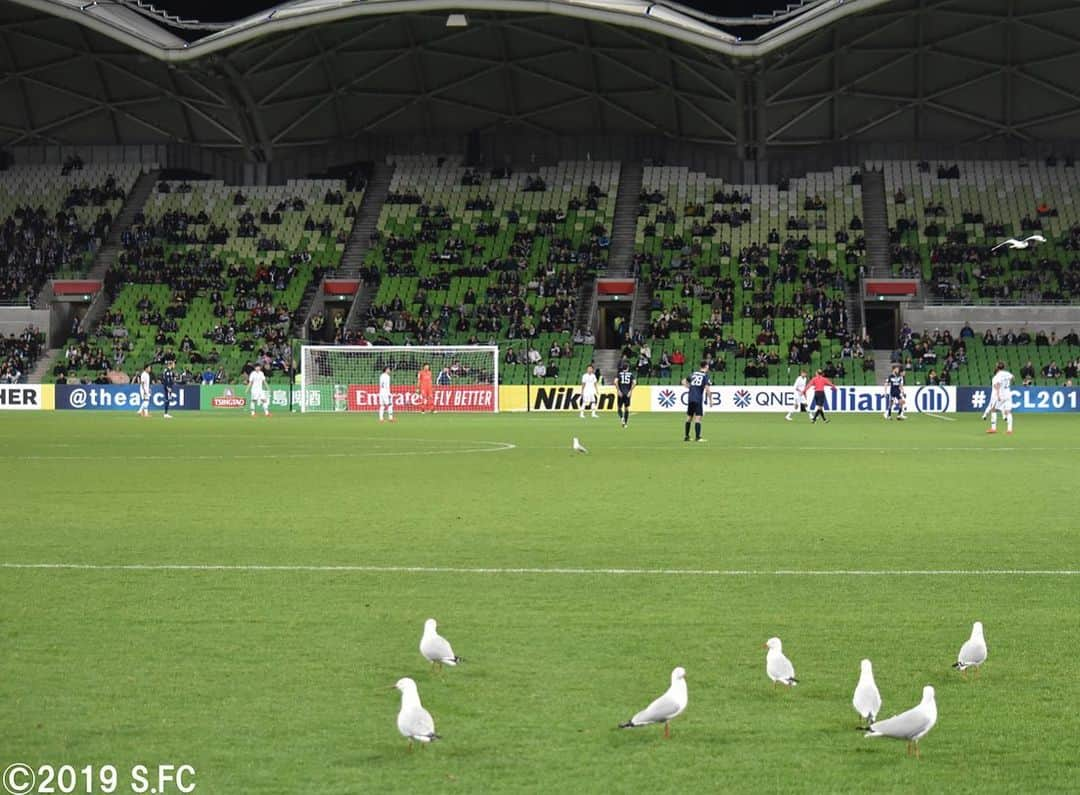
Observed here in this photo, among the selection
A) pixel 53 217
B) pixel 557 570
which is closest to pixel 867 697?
pixel 557 570

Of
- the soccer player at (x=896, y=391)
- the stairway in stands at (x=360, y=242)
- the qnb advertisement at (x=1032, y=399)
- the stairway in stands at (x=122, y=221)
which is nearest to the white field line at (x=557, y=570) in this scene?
the soccer player at (x=896, y=391)

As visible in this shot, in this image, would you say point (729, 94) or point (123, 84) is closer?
point (729, 94)

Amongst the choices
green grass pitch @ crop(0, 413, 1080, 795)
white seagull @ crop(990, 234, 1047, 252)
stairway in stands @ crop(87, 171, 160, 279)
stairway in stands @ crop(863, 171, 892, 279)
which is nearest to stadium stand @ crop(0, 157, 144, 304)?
stairway in stands @ crop(87, 171, 160, 279)

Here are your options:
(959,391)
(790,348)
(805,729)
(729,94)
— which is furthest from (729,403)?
(805,729)

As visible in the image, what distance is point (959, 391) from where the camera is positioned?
2403 inches

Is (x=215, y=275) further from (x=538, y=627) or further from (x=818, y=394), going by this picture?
(x=538, y=627)

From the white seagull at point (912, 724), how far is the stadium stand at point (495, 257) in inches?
2308

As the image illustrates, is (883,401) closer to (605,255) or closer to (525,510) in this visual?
(605,255)

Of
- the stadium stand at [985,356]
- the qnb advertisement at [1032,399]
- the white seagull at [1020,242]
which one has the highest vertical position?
the white seagull at [1020,242]

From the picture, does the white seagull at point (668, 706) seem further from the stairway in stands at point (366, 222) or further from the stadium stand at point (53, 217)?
the stadium stand at point (53, 217)

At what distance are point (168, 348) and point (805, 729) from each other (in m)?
65.7

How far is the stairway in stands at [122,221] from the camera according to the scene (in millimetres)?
79938

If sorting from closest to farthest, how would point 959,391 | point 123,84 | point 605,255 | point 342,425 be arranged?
point 342,425, point 959,391, point 605,255, point 123,84

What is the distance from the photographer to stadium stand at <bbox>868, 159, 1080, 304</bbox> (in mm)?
71375
